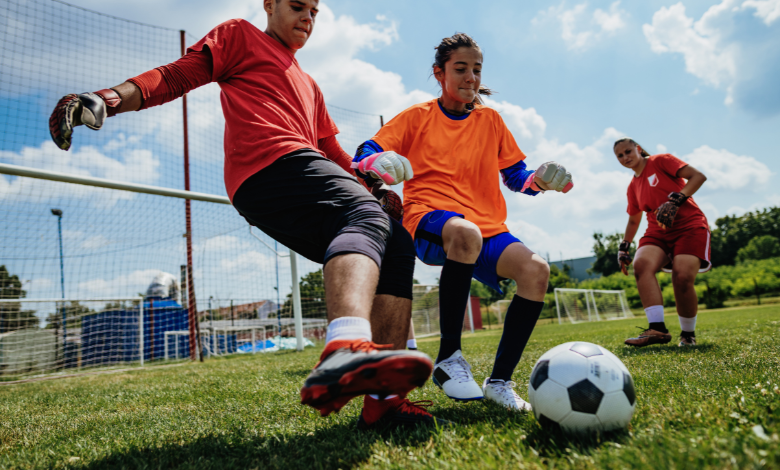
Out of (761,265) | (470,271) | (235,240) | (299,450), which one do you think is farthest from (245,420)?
(761,265)

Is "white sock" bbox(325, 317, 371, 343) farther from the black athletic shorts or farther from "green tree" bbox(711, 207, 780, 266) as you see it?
"green tree" bbox(711, 207, 780, 266)

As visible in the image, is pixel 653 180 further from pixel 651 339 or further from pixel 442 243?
pixel 442 243

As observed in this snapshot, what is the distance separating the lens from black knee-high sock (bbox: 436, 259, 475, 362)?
2475mm

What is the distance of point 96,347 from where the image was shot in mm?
12203

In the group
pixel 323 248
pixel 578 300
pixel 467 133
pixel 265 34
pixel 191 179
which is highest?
pixel 191 179

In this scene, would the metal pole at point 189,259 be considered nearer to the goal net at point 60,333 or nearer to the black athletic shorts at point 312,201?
the goal net at point 60,333

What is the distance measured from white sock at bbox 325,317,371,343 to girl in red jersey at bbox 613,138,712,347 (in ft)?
14.5

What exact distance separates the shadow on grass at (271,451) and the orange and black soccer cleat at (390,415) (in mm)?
63

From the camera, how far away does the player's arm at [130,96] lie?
1.61 meters

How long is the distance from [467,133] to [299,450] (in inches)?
89.7

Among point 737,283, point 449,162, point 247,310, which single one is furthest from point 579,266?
point 449,162

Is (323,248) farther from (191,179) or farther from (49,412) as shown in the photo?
(191,179)

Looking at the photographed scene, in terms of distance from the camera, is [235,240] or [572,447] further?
[235,240]

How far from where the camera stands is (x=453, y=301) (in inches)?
99.8
